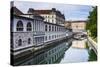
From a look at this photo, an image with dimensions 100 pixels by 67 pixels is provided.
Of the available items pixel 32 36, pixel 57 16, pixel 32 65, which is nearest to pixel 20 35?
pixel 32 36

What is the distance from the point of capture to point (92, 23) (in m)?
2.62

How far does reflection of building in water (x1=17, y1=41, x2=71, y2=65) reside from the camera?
2.35 metres

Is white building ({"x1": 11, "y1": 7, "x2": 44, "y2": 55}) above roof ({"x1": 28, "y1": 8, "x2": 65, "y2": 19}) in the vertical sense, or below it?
below

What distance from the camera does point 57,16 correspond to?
253 cm

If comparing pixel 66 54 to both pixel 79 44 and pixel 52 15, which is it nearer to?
pixel 79 44

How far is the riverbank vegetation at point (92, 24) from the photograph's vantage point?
2.61 m

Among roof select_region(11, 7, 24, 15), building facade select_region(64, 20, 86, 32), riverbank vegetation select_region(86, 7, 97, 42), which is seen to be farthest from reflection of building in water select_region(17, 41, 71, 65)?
roof select_region(11, 7, 24, 15)

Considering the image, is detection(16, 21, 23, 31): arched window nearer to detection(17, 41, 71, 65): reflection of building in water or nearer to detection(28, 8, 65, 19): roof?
detection(28, 8, 65, 19): roof

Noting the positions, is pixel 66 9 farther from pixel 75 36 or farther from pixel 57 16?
pixel 75 36

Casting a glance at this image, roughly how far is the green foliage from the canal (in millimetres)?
153

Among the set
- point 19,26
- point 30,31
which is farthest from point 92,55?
point 19,26

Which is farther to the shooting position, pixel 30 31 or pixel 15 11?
pixel 30 31

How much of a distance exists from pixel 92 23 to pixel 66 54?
534mm

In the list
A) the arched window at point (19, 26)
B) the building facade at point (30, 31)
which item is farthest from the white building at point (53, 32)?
the arched window at point (19, 26)
